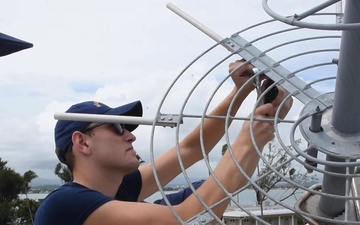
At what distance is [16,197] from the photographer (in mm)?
26188

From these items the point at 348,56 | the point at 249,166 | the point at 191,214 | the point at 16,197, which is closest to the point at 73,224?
the point at 191,214

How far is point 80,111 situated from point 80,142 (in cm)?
14

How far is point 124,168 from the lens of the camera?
7.79 ft

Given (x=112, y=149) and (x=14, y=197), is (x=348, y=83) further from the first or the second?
(x=14, y=197)

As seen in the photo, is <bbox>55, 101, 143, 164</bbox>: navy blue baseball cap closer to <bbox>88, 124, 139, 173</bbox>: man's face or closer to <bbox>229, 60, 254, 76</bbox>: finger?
<bbox>88, 124, 139, 173</bbox>: man's face

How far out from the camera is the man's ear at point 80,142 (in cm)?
242

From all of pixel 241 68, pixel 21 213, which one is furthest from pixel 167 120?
pixel 21 213

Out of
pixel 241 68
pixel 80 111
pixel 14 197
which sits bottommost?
pixel 80 111


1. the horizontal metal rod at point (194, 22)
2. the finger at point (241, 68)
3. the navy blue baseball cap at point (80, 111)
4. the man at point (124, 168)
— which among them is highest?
the horizontal metal rod at point (194, 22)

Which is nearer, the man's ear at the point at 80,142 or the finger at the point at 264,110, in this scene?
the finger at the point at 264,110

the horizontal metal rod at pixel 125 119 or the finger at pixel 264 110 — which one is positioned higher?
the finger at pixel 264 110

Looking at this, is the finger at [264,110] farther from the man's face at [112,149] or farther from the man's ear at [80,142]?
the man's ear at [80,142]

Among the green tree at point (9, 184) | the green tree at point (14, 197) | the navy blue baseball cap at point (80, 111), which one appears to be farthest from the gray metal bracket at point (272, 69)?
the green tree at point (9, 184)

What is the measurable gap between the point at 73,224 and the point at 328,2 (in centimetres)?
121
